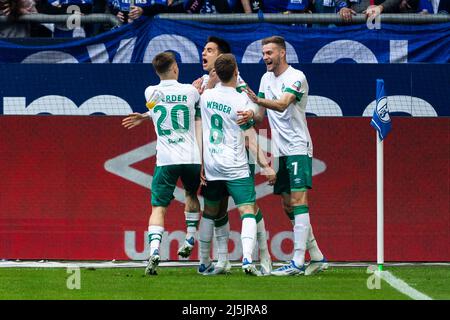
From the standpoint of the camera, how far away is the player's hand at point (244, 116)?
11523mm

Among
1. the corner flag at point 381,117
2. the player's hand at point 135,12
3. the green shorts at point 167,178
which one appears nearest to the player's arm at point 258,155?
the green shorts at point 167,178

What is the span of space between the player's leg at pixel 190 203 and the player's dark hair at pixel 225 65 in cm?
93

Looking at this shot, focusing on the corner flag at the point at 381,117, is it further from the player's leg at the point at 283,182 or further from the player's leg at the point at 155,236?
the player's leg at the point at 155,236

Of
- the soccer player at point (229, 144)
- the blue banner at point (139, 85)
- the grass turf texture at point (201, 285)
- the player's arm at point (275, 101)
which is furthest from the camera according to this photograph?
the blue banner at point (139, 85)

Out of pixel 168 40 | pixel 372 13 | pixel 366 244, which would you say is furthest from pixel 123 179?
pixel 372 13

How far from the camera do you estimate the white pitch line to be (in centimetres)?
1013

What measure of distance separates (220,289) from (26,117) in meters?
4.80

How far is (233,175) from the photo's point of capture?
11695 mm

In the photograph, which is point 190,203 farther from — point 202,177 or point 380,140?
point 380,140

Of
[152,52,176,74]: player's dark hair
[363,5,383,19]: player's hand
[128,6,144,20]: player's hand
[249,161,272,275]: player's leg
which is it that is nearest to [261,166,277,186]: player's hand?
[249,161,272,275]: player's leg

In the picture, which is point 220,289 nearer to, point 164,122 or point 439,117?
point 164,122

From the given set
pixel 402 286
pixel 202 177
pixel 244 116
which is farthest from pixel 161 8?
pixel 402 286

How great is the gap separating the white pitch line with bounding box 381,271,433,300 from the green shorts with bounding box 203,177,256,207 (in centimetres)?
151

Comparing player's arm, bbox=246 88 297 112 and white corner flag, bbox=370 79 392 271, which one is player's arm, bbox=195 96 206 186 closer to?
player's arm, bbox=246 88 297 112
